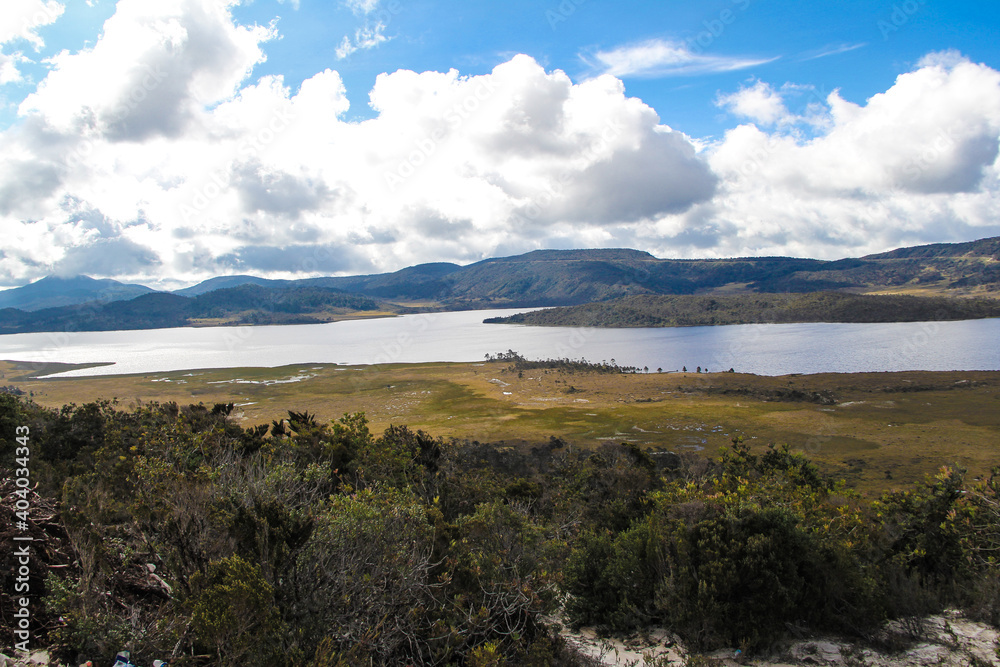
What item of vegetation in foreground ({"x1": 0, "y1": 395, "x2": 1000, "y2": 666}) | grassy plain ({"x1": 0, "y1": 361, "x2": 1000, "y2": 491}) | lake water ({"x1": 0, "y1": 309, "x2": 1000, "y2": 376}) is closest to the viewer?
vegetation in foreground ({"x1": 0, "y1": 395, "x2": 1000, "y2": 666})

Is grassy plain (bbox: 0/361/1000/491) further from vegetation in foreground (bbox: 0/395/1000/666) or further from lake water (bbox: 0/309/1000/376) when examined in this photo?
vegetation in foreground (bbox: 0/395/1000/666)

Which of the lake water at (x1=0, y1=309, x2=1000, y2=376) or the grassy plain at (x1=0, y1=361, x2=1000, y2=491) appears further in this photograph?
the lake water at (x1=0, y1=309, x2=1000, y2=376)

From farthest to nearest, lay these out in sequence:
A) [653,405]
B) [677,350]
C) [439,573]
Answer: [677,350] → [653,405] → [439,573]

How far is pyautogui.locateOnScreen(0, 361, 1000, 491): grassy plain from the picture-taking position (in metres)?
43.9

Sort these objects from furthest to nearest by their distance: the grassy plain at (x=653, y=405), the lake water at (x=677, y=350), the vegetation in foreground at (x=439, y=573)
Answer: the lake water at (x=677, y=350), the grassy plain at (x=653, y=405), the vegetation in foreground at (x=439, y=573)

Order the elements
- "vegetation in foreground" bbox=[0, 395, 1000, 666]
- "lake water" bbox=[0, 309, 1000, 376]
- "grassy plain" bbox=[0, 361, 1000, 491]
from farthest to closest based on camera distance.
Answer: "lake water" bbox=[0, 309, 1000, 376] < "grassy plain" bbox=[0, 361, 1000, 491] < "vegetation in foreground" bbox=[0, 395, 1000, 666]

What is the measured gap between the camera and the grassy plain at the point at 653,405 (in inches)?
1727

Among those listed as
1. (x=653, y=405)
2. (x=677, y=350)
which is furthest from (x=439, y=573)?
(x=677, y=350)

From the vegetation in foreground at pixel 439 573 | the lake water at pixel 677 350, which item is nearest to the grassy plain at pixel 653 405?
the lake water at pixel 677 350

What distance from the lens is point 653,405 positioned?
6506 centimetres

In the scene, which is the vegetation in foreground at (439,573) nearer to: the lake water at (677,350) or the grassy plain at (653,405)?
the grassy plain at (653,405)

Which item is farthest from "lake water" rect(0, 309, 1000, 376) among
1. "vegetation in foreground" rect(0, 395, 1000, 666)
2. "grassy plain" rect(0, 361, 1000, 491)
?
"vegetation in foreground" rect(0, 395, 1000, 666)

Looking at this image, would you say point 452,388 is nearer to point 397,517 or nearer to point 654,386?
point 654,386

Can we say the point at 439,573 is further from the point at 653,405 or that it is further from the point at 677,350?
the point at 677,350
